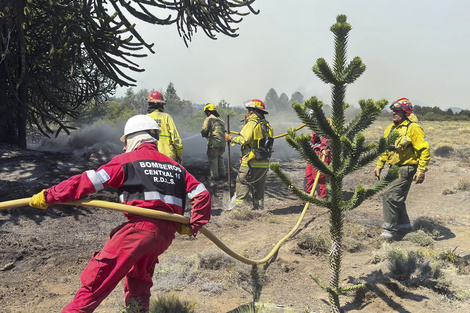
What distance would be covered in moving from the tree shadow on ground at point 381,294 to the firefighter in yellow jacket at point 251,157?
12.2ft

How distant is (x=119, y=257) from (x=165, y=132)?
4.25m

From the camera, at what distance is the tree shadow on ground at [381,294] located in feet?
12.5

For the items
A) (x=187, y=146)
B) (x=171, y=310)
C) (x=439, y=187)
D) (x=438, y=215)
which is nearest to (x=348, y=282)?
(x=171, y=310)

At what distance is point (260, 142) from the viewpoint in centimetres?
757

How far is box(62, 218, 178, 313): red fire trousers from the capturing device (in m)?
2.77

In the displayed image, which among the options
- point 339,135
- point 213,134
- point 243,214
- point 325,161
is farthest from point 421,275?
point 213,134

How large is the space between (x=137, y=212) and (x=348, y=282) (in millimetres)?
2608

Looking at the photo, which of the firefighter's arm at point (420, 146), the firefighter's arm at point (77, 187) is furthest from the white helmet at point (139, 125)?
the firefighter's arm at point (420, 146)

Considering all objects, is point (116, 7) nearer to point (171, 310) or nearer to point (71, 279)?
point (71, 279)

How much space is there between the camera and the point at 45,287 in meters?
4.29

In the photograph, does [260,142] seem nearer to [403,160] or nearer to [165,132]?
[165,132]

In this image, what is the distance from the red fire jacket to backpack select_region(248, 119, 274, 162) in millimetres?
4422

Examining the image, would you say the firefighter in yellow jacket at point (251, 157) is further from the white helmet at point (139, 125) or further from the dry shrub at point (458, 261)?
the white helmet at point (139, 125)

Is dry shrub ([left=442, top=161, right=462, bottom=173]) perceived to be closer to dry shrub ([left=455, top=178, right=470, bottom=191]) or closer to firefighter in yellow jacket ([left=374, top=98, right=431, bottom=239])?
dry shrub ([left=455, top=178, right=470, bottom=191])
